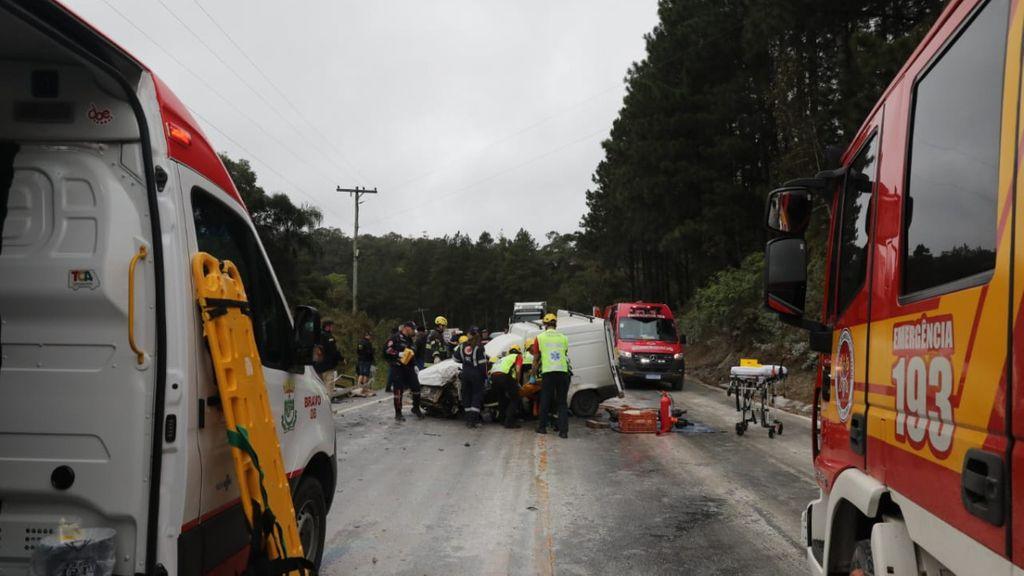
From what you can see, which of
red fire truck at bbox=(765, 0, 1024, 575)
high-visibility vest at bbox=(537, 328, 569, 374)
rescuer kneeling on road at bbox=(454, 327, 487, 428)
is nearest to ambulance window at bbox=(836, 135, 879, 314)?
red fire truck at bbox=(765, 0, 1024, 575)

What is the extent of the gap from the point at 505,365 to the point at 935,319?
32.6 ft

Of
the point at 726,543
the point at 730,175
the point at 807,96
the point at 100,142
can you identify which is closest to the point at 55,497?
the point at 100,142

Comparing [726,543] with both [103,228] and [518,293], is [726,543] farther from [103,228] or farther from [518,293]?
[518,293]

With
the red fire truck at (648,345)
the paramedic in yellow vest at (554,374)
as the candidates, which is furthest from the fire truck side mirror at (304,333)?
the red fire truck at (648,345)

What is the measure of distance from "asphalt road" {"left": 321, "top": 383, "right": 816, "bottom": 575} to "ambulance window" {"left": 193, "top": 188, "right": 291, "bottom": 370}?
1.87 m

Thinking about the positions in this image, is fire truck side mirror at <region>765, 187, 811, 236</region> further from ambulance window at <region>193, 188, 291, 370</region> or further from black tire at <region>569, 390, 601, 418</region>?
black tire at <region>569, 390, 601, 418</region>

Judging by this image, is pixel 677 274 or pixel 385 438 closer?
pixel 385 438

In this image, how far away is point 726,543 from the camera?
5.24 m

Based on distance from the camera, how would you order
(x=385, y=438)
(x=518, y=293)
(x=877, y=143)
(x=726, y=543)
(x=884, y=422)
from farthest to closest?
(x=518, y=293), (x=385, y=438), (x=726, y=543), (x=877, y=143), (x=884, y=422)

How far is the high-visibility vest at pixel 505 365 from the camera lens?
38.2 ft

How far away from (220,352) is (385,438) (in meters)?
7.82

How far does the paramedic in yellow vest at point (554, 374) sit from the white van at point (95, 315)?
810cm

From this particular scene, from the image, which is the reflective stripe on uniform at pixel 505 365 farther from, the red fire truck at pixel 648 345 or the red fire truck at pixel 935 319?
the red fire truck at pixel 935 319

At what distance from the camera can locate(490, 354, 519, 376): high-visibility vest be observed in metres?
11.6
